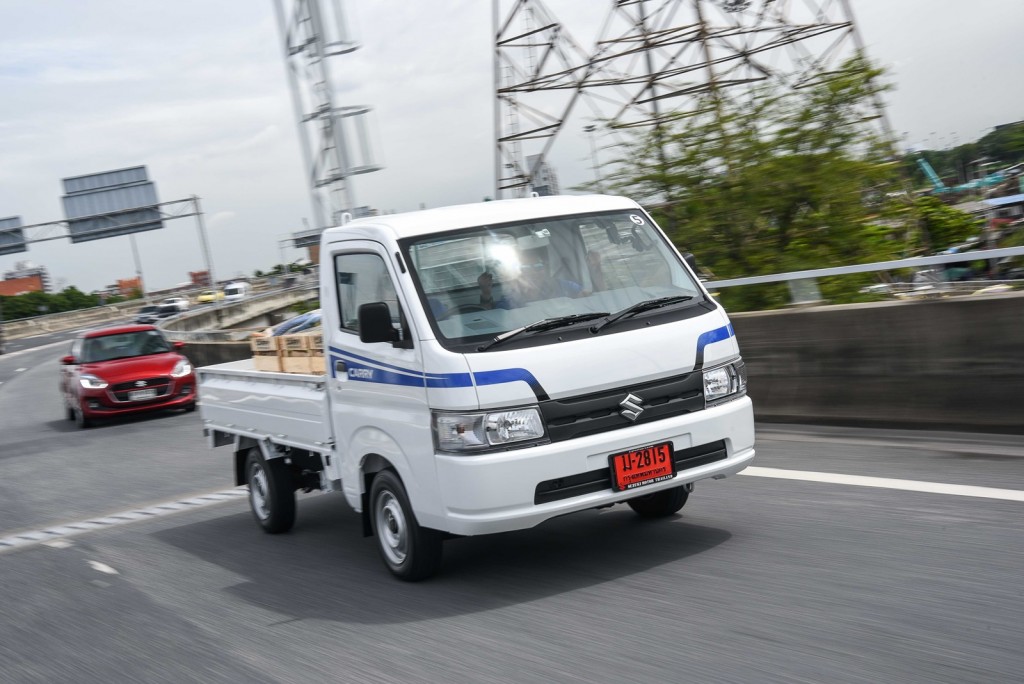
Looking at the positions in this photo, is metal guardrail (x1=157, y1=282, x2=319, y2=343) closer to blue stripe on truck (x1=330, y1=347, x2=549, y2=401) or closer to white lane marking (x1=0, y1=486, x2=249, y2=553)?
white lane marking (x1=0, y1=486, x2=249, y2=553)

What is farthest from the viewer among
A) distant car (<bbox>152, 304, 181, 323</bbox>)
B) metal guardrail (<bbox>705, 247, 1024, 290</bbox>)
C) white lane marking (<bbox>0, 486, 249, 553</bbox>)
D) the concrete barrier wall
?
distant car (<bbox>152, 304, 181, 323</bbox>)

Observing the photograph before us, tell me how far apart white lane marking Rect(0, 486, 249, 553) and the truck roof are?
447 centimetres

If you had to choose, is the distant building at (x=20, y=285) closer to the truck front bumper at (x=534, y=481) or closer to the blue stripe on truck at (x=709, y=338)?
the blue stripe on truck at (x=709, y=338)

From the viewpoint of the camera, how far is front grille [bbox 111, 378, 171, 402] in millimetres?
19500

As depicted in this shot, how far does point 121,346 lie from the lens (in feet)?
68.3

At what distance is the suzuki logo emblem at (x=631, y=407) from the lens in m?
5.73

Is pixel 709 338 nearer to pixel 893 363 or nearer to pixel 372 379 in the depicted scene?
pixel 372 379

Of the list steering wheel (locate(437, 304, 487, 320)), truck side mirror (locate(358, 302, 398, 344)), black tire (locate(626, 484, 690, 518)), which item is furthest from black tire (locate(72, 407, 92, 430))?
steering wheel (locate(437, 304, 487, 320))

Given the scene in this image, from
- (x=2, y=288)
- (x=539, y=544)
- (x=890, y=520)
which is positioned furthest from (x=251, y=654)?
(x=2, y=288)

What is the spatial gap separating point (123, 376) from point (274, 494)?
40.4 ft

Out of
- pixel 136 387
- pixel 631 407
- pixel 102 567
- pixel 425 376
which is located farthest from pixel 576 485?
pixel 136 387

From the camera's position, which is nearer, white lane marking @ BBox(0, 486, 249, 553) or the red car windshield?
white lane marking @ BBox(0, 486, 249, 553)

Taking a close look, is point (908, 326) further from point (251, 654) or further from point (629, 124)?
point (629, 124)

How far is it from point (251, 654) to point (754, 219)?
32.7 feet
